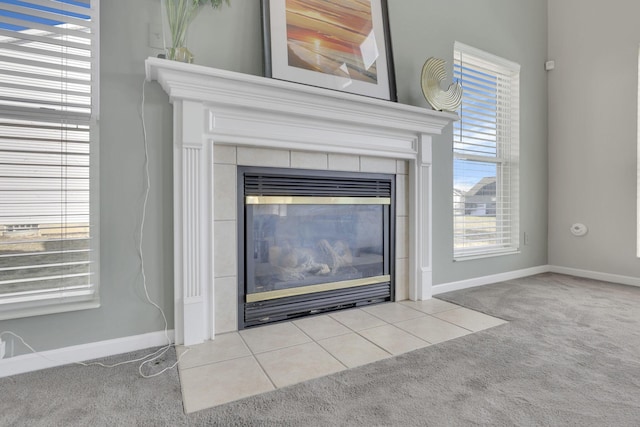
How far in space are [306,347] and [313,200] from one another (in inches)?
35.7

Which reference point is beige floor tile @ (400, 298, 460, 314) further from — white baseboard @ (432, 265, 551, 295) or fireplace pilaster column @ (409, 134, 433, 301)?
white baseboard @ (432, 265, 551, 295)

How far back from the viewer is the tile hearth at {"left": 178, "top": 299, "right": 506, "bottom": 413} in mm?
1370

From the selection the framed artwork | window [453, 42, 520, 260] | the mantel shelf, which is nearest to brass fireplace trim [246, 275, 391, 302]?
window [453, 42, 520, 260]

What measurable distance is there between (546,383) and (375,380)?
0.71 m

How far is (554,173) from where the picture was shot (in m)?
3.55

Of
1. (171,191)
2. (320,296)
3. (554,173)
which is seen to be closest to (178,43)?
(171,191)

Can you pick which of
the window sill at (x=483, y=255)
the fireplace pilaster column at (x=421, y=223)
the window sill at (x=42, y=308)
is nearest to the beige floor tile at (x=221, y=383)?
the window sill at (x=42, y=308)

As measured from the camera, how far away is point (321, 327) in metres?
1.98

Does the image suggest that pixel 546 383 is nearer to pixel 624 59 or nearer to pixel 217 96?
pixel 217 96

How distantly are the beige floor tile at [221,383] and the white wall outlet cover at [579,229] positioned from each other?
350cm

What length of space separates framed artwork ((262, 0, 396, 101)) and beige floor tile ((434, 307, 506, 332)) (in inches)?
60.9

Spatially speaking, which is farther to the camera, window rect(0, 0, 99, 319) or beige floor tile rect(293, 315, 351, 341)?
beige floor tile rect(293, 315, 351, 341)

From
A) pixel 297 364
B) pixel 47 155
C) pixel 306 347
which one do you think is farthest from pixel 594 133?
pixel 47 155

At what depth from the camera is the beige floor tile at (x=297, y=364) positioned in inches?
55.8
